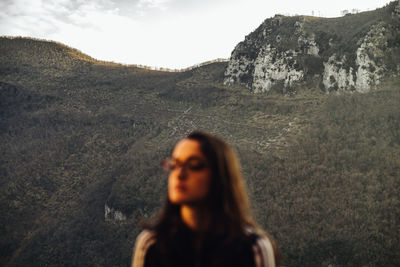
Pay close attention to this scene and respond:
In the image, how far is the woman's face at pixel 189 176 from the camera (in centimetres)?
141

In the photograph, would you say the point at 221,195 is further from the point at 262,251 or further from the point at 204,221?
the point at 262,251

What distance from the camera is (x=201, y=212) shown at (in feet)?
4.87

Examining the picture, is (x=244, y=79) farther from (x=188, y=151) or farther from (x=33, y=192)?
(x=188, y=151)

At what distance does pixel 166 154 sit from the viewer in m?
28.9

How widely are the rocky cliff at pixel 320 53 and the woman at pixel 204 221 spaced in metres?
31.0

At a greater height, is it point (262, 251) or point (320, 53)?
point (320, 53)

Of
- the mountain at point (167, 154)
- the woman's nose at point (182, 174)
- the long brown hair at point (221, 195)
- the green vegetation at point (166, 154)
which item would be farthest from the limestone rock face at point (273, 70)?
the woman's nose at point (182, 174)

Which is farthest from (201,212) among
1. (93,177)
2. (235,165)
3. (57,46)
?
(57,46)

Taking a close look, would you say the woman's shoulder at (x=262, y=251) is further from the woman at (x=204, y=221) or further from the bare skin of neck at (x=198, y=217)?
the bare skin of neck at (x=198, y=217)

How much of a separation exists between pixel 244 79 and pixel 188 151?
37744mm

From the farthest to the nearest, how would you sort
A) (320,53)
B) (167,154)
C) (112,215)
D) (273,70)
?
(273,70)
(320,53)
(167,154)
(112,215)

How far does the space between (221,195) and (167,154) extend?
27.5m

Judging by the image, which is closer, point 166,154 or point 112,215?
point 112,215

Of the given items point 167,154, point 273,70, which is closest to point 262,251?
point 167,154
